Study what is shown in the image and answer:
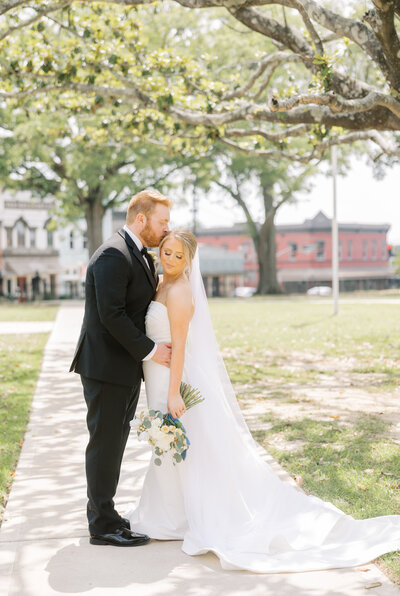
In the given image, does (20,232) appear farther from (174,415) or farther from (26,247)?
(174,415)

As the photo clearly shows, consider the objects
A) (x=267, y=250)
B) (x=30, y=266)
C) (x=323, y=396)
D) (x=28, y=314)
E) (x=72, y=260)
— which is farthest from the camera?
(x=72, y=260)

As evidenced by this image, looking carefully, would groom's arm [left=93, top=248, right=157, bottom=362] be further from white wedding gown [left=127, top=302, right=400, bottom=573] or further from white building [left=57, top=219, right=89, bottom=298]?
white building [left=57, top=219, right=89, bottom=298]

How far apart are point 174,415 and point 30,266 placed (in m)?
58.8

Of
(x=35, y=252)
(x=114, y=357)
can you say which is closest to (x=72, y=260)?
(x=35, y=252)

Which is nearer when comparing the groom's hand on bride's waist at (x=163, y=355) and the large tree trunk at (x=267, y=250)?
the groom's hand on bride's waist at (x=163, y=355)

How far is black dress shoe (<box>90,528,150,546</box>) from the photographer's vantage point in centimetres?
426

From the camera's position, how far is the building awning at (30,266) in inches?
2371

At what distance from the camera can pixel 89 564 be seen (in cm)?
397

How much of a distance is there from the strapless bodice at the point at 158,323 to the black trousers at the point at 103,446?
1.18ft

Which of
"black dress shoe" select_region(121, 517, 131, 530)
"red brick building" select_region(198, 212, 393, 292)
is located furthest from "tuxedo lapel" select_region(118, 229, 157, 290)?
"red brick building" select_region(198, 212, 393, 292)

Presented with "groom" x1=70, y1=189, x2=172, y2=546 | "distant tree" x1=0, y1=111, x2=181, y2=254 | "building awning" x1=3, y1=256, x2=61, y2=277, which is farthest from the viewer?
"building awning" x1=3, y1=256, x2=61, y2=277

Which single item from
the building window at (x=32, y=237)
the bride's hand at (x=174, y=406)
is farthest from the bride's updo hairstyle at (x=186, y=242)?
the building window at (x=32, y=237)

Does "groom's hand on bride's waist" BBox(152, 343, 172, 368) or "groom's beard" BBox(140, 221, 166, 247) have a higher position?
"groom's beard" BBox(140, 221, 166, 247)

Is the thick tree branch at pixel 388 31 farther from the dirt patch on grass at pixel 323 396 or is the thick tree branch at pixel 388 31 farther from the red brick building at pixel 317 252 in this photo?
the red brick building at pixel 317 252
